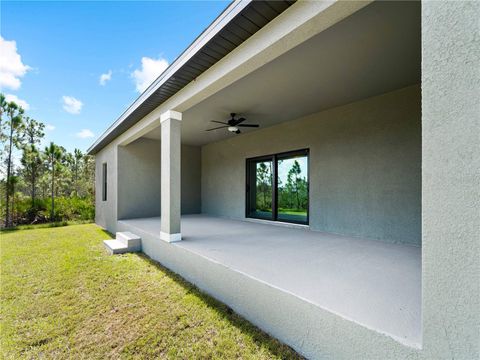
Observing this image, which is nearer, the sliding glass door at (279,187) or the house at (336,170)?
the house at (336,170)

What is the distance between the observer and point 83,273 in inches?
168

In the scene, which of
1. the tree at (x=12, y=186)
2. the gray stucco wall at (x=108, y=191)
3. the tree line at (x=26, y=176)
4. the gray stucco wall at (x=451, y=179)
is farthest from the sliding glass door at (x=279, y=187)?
the tree at (x=12, y=186)

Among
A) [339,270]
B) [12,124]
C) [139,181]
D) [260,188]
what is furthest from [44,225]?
[339,270]

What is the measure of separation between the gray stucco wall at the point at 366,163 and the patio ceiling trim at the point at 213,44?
3.22 meters

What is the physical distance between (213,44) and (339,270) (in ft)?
10.3

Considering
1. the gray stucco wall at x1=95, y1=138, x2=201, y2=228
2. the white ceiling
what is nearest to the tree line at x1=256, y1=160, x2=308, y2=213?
the white ceiling

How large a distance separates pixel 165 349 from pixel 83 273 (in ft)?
9.56

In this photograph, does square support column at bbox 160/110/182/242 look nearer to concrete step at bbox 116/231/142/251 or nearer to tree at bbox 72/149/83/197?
concrete step at bbox 116/231/142/251

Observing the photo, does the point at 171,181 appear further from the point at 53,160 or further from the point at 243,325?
the point at 53,160

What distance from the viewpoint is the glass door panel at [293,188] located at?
19.7ft

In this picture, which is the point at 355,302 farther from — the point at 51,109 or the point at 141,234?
the point at 51,109

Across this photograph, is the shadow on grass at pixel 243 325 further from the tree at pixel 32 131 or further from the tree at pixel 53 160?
the tree at pixel 32 131

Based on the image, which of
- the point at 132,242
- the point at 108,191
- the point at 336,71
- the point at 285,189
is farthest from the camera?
the point at 108,191

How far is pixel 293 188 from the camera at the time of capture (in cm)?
631
